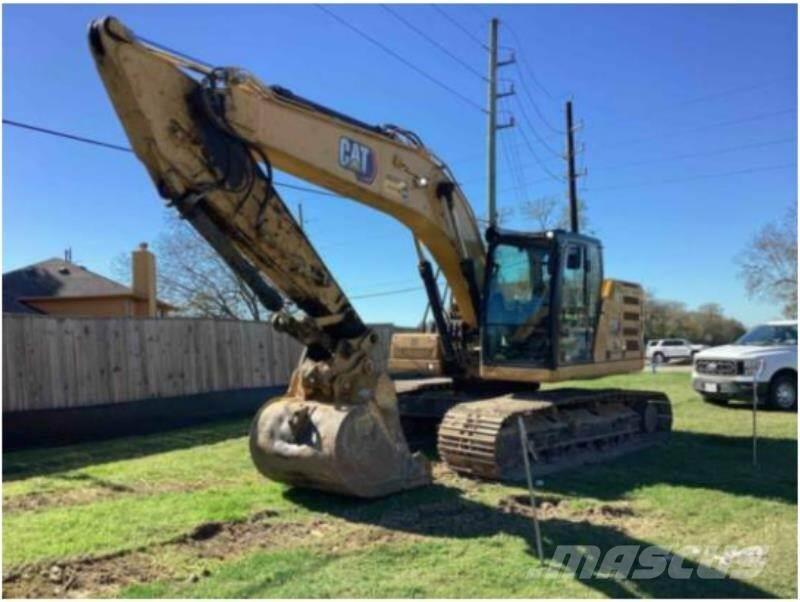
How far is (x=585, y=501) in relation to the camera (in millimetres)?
6875

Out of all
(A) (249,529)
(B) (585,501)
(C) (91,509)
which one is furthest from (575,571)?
(C) (91,509)

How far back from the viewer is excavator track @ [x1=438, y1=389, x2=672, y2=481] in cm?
779

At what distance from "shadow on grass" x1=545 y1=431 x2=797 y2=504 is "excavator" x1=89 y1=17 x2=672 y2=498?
0.42 m

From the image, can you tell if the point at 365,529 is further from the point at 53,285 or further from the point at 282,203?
the point at 53,285

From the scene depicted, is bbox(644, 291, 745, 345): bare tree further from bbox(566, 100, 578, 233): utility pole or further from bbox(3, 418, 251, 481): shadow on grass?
bbox(3, 418, 251, 481): shadow on grass

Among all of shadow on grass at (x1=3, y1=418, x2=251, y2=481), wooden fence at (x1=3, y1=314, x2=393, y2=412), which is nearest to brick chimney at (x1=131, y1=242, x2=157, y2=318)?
wooden fence at (x1=3, y1=314, x2=393, y2=412)

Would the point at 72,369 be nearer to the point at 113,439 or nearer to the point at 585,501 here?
the point at 113,439

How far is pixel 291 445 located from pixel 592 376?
4.38m

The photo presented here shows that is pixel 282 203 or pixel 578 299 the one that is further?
pixel 578 299

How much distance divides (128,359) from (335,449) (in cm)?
703

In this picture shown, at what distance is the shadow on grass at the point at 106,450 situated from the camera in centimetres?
877
